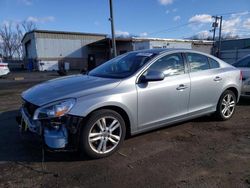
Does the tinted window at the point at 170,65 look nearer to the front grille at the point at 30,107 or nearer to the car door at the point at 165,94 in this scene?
the car door at the point at 165,94

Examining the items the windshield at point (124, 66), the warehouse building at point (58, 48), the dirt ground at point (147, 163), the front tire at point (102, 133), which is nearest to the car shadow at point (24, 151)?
the dirt ground at point (147, 163)

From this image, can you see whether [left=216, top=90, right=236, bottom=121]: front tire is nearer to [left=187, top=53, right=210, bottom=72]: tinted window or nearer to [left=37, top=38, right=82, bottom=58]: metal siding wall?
[left=187, top=53, right=210, bottom=72]: tinted window

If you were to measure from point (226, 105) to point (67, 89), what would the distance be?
11.7 feet

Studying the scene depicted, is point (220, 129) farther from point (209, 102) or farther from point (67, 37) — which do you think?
point (67, 37)

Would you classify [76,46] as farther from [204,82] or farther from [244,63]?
[204,82]

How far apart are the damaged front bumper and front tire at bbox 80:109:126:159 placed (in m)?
0.12

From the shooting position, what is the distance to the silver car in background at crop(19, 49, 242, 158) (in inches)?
135

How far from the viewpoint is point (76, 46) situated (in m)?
40.3

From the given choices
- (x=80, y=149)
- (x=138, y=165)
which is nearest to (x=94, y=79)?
(x=80, y=149)

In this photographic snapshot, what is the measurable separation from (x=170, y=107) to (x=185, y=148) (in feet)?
2.50

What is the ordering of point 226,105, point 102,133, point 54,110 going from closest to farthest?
point 54,110, point 102,133, point 226,105

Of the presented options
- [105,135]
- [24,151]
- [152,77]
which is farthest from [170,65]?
[24,151]

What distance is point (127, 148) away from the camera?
4.09 meters

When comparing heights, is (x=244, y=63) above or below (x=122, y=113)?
above
